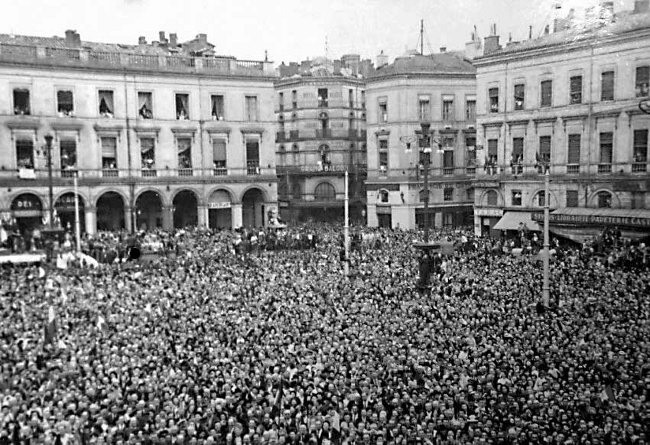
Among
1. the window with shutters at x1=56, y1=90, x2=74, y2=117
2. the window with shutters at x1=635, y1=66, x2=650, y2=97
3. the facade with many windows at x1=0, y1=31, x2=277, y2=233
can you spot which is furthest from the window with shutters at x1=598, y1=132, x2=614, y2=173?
the window with shutters at x1=56, y1=90, x2=74, y2=117

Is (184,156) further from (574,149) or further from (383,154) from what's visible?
(574,149)

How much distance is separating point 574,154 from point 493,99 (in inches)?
296

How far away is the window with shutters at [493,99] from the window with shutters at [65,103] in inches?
1074

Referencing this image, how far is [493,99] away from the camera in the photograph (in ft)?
163

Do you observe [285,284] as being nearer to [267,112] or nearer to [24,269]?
[24,269]

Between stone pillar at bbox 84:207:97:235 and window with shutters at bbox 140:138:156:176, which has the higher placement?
window with shutters at bbox 140:138:156:176

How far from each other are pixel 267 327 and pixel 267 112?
33672mm

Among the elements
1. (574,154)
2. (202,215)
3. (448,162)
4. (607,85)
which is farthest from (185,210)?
(607,85)

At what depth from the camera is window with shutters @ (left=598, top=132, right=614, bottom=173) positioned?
42.2 meters

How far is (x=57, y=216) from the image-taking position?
4619cm

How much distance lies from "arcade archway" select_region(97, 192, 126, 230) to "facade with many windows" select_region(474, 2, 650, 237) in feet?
80.0

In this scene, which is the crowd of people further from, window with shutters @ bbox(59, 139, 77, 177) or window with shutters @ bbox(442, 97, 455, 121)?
window with shutters @ bbox(442, 97, 455, 121)

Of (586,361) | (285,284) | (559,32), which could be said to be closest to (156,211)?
(285,284)

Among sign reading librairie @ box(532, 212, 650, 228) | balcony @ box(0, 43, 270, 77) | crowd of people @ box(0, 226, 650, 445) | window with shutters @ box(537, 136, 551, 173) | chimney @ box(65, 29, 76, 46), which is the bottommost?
crowd of people @ box(0, 226, 650, 445)
